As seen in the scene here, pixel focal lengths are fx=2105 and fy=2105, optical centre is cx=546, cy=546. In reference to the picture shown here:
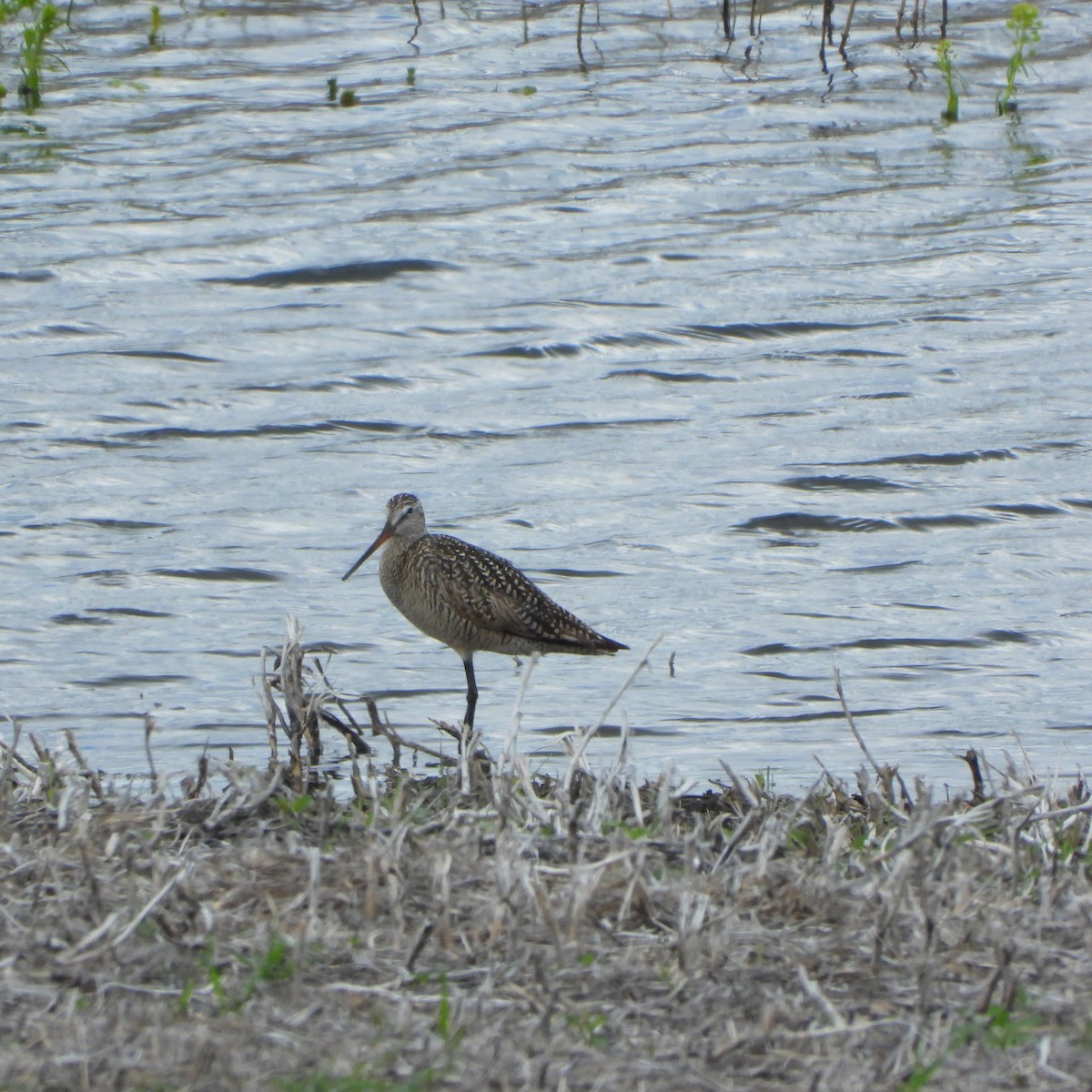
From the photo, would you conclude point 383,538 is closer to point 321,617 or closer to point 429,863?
point 321,617

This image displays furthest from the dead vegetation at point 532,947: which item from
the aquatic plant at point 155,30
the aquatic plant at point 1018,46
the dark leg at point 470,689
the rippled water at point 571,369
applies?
the aquatic plant at point 155,30

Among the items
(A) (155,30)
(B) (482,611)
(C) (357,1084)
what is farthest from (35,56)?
(C) (357,1084)

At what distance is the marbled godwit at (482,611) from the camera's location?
8125 mm

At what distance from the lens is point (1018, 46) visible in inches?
698

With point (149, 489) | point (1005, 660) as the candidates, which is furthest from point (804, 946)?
point (149, 489)

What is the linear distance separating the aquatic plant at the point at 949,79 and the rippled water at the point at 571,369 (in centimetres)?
16

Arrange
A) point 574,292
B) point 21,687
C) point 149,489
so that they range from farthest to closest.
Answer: point 574,292
point 149,489
point 21,687

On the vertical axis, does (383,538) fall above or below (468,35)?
below

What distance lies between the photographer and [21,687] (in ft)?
26.5

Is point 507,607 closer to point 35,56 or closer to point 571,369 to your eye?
point 571,369

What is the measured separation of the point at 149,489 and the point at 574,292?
4.71 meters

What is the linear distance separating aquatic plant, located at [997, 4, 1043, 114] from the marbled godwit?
34.7ft

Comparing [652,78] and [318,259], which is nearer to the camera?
[318,259]

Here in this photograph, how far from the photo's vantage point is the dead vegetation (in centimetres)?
360
